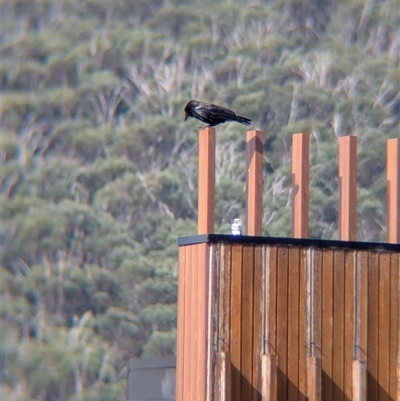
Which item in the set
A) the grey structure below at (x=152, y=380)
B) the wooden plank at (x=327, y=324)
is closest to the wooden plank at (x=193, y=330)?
the wooden plank at (x=327, y=324)

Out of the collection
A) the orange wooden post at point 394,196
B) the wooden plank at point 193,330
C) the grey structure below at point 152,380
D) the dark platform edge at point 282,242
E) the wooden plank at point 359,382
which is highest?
the orange wooden post at point 394,196

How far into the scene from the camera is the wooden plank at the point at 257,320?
7.08m

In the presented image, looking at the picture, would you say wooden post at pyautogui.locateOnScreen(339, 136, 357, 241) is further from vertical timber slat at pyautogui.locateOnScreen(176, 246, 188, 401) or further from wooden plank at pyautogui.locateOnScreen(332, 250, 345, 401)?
vertical timber slat at pyautogui.locateOnScreen(176, 246, 188, 401)

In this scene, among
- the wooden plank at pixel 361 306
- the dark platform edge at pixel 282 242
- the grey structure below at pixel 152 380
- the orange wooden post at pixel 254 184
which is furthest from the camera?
the grey structure below at pixel 152 380

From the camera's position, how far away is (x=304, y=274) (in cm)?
737

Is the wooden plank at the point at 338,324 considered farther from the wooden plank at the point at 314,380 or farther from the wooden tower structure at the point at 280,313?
the wooden plank at the point at 314,380

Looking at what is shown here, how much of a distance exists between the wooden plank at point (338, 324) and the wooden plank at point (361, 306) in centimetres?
13

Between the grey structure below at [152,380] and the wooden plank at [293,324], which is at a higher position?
the wooden plank at [293,324]

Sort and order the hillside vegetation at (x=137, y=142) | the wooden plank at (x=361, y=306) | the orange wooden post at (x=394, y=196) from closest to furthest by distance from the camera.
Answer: the wooden plank at (x=361, y=306), the orange wooden post at (x=394, y=196), the hillside vegetation at (x=137, y=142)

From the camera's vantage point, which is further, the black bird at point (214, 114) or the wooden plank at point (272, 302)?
the black bird at point (214, 114)

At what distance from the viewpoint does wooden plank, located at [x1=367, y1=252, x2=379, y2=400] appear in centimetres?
748

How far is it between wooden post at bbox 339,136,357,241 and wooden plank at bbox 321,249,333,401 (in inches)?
18.9

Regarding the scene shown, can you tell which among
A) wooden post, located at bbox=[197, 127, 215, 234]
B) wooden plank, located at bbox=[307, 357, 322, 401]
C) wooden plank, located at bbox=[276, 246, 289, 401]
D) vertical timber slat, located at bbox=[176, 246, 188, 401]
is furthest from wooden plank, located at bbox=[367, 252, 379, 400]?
vertical timber slat, located at bbox=[176, 246, 188, 401]

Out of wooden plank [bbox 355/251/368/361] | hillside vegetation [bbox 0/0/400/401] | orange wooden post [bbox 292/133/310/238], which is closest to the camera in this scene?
wooden plank [bbox 355/251/368/361]
